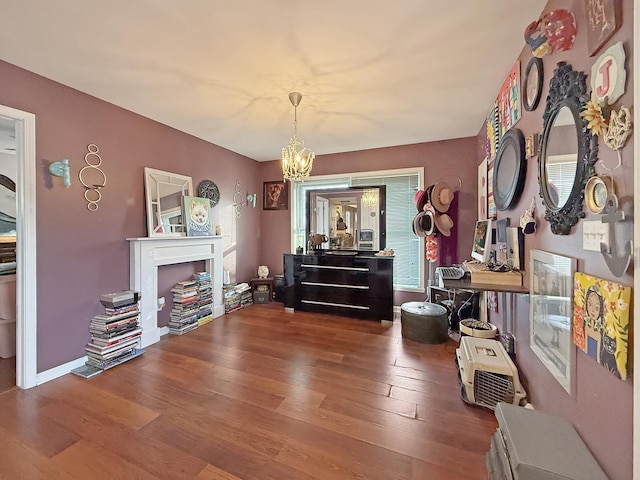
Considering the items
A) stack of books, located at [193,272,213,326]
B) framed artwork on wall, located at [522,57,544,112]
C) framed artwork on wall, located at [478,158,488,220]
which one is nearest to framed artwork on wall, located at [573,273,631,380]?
framed artwork on wall, located at [522,57,544,112]

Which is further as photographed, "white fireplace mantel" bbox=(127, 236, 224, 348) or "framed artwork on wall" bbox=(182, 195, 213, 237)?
"framed artwork on wall" bbox=(182, 195, 213, 237)

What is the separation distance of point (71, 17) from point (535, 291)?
10.2 ft

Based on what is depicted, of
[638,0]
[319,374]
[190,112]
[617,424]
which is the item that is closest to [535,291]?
[617,424]

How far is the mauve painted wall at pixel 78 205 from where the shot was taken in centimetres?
209

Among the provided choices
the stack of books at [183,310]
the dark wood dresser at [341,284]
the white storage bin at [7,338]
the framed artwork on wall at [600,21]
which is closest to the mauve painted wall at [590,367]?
the framed artwork on wall at [600,21]

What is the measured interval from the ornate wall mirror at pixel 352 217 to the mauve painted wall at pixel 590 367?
7.21ft

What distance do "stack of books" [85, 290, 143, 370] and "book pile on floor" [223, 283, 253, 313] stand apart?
51.9 inches

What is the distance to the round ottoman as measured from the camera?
277cm

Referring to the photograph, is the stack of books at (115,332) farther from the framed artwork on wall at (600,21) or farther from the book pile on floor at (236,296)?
the framed artwork on wall at (600,21)

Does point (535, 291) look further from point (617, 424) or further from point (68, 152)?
point (68, 152)

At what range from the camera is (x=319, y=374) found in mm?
2191

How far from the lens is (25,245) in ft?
6.52

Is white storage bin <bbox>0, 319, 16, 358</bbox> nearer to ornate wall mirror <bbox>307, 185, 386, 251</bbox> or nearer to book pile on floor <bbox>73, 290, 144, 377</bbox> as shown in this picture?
book pile on floor <bbox>73, 290, 144, 377</bbox>

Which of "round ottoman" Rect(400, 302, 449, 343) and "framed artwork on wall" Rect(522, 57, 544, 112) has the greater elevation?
"framed artwork on wall" Rect(522, 57, 544, 112)
